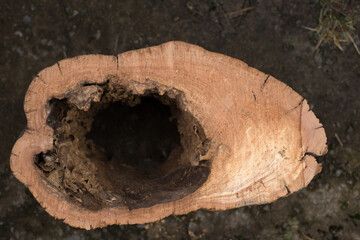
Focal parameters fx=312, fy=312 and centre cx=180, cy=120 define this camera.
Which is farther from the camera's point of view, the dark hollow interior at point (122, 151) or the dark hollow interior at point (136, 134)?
the dark hollow interior at point (136, 134)

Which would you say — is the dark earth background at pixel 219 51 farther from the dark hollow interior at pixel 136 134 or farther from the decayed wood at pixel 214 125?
the decayed wood at pixel 214 125

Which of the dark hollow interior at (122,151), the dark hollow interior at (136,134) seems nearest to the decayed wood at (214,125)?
the dark hollow interior at (122,151)

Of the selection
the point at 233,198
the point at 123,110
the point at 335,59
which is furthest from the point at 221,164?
the point at 335,59

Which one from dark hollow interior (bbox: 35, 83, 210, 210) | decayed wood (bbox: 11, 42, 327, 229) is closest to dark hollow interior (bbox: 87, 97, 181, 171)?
dark hollow interior (bbox: 35, 83, 210, 210)

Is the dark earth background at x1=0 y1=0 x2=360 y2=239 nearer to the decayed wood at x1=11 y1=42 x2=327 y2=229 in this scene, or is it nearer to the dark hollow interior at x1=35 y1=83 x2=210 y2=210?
the dark hollow interior at x1=35 y1=83 x2=210 y2=210

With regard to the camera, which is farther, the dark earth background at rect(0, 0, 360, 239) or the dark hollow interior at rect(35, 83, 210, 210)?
the dark earth background at rect(0, 0, 360, 239)

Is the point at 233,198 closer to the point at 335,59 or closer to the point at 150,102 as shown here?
the point at 150,102
